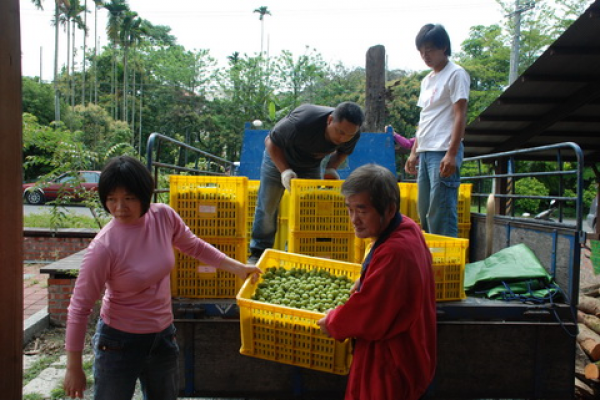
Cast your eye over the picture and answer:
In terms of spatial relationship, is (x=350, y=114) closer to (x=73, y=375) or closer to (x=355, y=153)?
(x=355, y=153)

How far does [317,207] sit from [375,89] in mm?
4914

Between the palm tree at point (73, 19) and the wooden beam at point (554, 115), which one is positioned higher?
the palm tree at point (73, 19)

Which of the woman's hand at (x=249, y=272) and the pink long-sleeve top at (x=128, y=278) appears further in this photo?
the woman's hand at (x=249, y=272)

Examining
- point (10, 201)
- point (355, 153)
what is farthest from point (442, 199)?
point (10, 201)

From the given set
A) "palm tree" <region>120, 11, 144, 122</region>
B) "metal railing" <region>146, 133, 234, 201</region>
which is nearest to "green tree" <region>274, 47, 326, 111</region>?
"palm tree" <region>120, 11, 144, 122</region>

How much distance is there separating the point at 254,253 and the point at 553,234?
8.34 feet

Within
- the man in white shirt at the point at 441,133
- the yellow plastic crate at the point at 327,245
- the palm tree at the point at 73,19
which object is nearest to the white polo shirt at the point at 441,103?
the man in white shirt at the point at 441,133

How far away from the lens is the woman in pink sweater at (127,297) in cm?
187

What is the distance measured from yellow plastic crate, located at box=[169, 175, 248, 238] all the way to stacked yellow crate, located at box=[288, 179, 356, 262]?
426mm

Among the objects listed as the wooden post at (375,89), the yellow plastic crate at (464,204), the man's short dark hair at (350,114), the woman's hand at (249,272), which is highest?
the wooden post at (375,89)

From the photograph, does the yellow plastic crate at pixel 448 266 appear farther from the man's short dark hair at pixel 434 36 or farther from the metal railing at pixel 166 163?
the metal railing at pixel 166 163

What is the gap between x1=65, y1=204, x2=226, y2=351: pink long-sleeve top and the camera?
6.12 feet

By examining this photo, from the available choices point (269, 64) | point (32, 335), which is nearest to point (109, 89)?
point (269, 64)

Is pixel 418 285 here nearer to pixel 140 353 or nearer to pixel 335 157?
pixel 140 353
